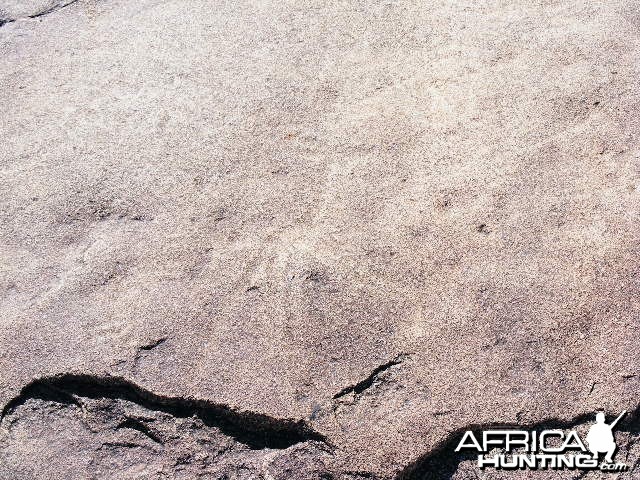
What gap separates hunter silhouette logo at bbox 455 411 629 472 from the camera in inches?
68.8

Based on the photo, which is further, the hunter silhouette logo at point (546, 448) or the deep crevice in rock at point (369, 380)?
the deep crevice in rock at point (369, 380)

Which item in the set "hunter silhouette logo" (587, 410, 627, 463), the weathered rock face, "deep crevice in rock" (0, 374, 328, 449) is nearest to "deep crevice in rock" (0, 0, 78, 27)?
the weathered rock face

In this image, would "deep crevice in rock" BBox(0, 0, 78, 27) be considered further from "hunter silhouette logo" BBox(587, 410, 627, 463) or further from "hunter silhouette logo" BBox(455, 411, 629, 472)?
"hunter silhouette logo" BBox(587, 410, 627, 463)

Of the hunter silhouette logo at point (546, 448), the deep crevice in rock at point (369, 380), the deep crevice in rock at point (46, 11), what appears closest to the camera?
the hunter silhouette logo at point (546, 448)

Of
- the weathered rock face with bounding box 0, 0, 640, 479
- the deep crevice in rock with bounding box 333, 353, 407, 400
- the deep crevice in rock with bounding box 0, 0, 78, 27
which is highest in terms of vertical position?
the deep crevice in rock with bounding box 0, 0, 78, 27

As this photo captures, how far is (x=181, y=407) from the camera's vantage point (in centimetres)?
189

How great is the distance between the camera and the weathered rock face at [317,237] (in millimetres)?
1839

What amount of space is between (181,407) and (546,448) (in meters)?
0.91

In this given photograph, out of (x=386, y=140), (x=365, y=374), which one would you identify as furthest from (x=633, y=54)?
(x=365, y=374)

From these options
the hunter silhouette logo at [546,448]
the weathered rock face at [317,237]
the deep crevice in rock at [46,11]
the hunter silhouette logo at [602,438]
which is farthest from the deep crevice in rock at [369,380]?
the deep crevice in rock at [46,11]

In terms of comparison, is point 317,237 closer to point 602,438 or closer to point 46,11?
point 602,438

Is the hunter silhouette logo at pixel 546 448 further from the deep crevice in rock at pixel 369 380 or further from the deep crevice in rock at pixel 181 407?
the deep crevice in rock at pixel 181 407

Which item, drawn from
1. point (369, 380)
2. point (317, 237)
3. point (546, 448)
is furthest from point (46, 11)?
point (546, 448)

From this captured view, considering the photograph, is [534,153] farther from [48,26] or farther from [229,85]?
[48,26]
